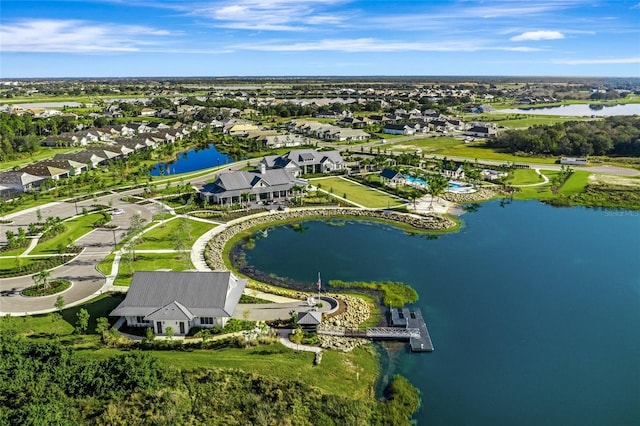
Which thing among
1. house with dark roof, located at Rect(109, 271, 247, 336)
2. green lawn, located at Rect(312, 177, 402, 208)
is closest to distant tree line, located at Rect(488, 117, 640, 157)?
green lawn, located at Rect(312, 177, 402, 208)

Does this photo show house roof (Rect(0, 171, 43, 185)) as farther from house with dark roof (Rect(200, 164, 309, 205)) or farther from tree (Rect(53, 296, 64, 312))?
tree (Rect(53, 296, 64, 312))

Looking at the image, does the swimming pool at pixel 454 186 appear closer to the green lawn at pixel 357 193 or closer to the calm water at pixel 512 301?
the green lawn at pixel 357 193

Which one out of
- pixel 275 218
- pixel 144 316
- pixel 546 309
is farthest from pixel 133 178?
pixel 546 309

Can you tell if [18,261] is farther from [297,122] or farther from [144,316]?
[297,122]

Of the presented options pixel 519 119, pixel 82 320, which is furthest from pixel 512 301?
pixel 519 119

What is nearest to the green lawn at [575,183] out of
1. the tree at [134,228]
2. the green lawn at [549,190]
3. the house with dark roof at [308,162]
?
the green lawn at [549,190]

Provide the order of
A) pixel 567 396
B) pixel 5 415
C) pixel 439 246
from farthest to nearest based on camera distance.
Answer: pixel 439 246
pixel 567 396
pixel 5 415
